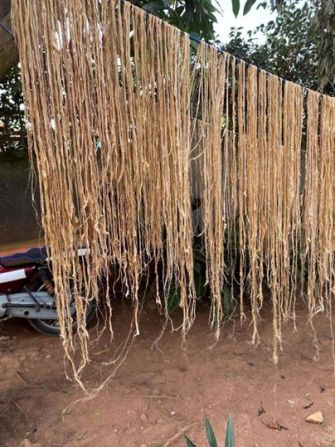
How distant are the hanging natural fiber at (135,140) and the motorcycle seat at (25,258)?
1566 mm

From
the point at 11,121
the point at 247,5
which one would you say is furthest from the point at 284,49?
the point at 11,121

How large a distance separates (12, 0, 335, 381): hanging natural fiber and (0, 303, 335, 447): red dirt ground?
2.72 feet

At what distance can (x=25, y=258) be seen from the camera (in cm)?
291

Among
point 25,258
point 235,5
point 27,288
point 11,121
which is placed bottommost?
point 27,288

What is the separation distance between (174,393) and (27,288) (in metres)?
1.35

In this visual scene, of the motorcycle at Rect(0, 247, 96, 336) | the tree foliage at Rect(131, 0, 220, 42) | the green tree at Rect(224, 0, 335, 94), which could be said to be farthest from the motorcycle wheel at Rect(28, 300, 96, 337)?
the green tree at Rect(224, 0, 335, 94)

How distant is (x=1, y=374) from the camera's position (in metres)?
2.65

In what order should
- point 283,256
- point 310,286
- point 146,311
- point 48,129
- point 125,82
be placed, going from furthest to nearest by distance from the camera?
1. point 146,311
2. point 310,286
3. point 283,256
4. point 125,82
5. point 48,129

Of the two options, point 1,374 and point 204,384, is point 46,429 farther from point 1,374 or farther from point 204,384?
point 204,384

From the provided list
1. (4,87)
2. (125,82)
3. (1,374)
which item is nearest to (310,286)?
(125,82)

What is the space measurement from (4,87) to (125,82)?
293 cm

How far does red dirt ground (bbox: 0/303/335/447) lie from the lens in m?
1.99

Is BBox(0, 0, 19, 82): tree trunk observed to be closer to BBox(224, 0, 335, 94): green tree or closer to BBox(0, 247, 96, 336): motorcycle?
BBox(0, 247, 96, 336): motorcycle

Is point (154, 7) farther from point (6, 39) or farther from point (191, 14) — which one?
point (6, 39)
